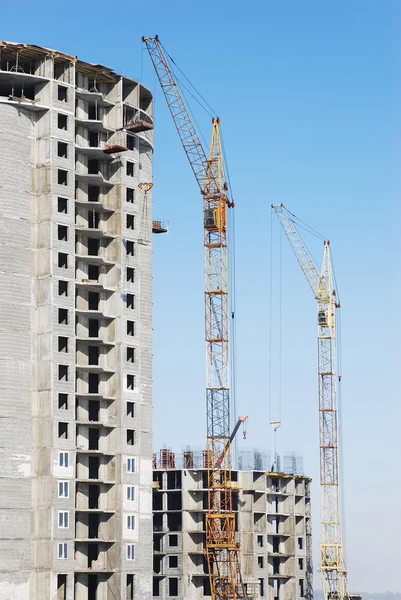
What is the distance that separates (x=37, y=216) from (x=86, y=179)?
9.71 m

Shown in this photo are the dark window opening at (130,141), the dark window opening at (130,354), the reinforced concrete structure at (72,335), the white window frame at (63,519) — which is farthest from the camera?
the dark window opening at (130,141)

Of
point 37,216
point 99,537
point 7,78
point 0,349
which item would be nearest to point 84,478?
point 99,537

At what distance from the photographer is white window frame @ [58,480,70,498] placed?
518ft

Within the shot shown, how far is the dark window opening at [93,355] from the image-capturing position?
168 metres

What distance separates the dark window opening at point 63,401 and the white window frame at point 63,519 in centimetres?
1244

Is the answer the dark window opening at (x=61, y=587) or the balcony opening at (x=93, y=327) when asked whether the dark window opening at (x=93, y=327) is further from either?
the dark window opening at (x=61, y=587)

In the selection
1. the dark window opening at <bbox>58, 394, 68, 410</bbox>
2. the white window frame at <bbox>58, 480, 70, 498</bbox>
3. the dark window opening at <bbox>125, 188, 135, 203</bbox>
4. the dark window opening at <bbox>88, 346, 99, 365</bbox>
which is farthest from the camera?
the dark window opening at <bbox>125, 188, 135, 203</bbox>

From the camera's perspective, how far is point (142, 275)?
176m

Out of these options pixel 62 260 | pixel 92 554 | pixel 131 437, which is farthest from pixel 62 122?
pixel 92 554

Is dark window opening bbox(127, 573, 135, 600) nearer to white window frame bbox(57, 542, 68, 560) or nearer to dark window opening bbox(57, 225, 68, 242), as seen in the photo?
white window frame bbox(57, 542, 68, 560)

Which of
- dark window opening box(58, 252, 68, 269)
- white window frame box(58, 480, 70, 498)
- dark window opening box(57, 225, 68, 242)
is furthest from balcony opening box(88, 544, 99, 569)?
dark window opening box(57, 225, 68, 242)

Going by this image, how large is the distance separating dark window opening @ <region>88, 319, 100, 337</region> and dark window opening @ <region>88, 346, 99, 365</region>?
67.4 inches

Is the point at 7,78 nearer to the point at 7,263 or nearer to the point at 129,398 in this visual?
the point at 7,263

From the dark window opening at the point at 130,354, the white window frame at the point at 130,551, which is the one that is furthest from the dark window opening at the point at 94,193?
the white window frame at the point at 130,551
